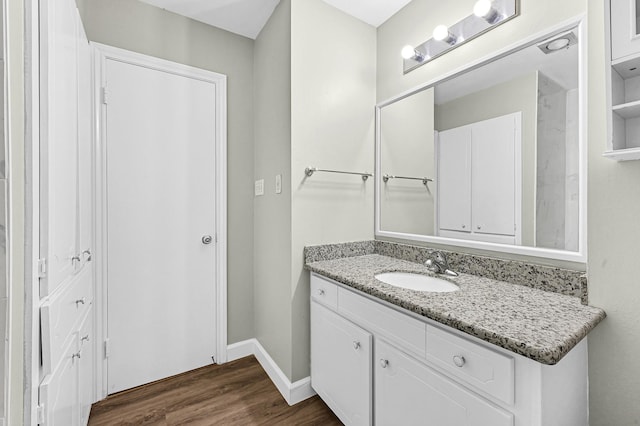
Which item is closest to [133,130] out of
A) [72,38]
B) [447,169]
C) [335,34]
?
[72,38]

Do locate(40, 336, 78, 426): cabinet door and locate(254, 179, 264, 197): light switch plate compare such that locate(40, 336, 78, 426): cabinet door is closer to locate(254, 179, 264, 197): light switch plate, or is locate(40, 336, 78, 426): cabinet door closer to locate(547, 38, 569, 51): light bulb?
locate(254, 179, 264, 197): light switch plate

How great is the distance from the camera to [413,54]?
1640 millimetres

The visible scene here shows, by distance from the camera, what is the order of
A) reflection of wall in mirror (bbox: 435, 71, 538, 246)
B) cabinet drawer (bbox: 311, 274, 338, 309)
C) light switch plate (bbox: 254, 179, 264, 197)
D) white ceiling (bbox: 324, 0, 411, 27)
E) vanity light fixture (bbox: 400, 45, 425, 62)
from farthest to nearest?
1. light switch plate (bbox: 254, 179, 264, 197)
2. white ceiling (bbox: 324, 0, 411, 27)
3. vanity light fixture (bbox: 400, 45, 425, 62)
4. cabinet drawer (bbox: 311, 274, 338, 309)
5. reflection of wall in mirror (bbox: 435, 71, 538, 246)

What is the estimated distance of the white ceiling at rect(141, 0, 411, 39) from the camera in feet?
5.77

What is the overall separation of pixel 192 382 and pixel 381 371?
137 cm

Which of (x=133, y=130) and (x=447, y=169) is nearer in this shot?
(x=447, y=169)

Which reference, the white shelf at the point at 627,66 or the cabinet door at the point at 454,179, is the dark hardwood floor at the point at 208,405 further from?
the white shelf at the point at 627,66

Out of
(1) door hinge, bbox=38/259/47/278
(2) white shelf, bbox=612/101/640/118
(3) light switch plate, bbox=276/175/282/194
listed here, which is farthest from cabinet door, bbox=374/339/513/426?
(1) door hinge, bbox=38/259/47/278

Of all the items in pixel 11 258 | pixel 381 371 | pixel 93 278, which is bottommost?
pixel 381 371

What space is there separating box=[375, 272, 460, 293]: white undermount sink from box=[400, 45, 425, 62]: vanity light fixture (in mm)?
1255

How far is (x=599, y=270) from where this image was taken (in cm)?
94

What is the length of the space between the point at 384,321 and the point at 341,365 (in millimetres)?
433

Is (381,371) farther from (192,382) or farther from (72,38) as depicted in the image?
(72,38)

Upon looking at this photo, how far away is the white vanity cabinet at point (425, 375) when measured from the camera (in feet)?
2.46
